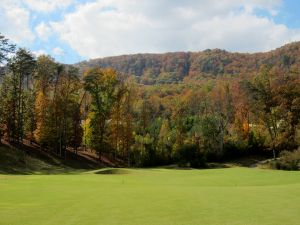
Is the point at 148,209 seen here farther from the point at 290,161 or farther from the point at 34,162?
the point at 290,161

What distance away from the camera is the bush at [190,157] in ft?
222

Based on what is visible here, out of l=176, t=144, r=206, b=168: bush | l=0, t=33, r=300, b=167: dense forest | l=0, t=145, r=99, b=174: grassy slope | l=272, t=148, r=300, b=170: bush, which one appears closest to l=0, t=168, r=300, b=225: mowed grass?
l=0, t=145, r=99, b=174: grassy slope

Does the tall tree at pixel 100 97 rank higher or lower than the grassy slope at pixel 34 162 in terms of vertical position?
higher

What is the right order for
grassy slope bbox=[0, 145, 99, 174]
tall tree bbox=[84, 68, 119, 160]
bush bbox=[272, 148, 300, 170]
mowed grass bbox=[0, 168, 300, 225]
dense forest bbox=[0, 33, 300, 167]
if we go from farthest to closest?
tall tree bbox=[84, 68, 119, 160] < dense forest bbox=[0, 33, 300, 167] < bush bbox=[272, 148, 300, 170] < grassy slope bbox=[0, 145, 99, 174] < mowed grass bbox=[0, 168, 300, 225]

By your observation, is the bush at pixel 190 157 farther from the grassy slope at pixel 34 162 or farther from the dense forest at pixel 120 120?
the grassy slope at pixel 34 162

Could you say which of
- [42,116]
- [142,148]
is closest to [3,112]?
[42,116]

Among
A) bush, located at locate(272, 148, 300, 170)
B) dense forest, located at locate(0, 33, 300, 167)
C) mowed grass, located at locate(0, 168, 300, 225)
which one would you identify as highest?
dense forest, located at locate(0, 33, 300, 167)

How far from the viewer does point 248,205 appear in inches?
664

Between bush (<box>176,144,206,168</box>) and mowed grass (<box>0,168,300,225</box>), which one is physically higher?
bush (<box>176,144,206,168</box>)

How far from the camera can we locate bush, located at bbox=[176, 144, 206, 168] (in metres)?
67.8

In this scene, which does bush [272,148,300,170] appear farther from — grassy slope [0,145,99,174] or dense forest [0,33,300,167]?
grassy slope [0,145,99,174]

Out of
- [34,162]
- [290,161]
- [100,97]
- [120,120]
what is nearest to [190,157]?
[120,120]

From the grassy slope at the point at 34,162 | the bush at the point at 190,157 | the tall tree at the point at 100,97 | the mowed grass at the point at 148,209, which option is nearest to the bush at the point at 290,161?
the bush at the point at 190,157

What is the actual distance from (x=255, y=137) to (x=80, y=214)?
71766mm
